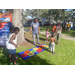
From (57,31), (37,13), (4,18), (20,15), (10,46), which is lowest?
(10,46)

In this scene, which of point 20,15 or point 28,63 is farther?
point 20,15

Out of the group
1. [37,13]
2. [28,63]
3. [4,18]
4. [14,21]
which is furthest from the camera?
[37,13]

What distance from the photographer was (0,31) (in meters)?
5.10

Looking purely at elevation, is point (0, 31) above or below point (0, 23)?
below

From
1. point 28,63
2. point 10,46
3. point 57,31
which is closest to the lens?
point 10,46

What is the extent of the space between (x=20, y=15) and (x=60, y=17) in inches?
1154

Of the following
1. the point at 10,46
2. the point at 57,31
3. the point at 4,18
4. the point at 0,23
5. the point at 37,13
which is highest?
the point at 37,13

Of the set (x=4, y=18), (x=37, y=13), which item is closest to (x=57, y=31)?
(x=4, y=18)
